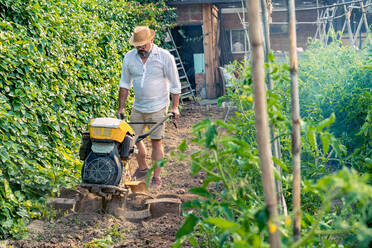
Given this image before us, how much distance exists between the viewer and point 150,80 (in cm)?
580

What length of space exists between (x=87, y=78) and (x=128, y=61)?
2.65 ft

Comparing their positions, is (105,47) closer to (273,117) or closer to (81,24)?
(81,24)

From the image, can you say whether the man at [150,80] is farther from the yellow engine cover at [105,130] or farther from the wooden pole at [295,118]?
the wooden pole at [295,118]

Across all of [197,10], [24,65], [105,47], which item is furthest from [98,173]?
[197,10]

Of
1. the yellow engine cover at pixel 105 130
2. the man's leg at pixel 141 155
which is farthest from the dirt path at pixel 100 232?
the man's leg at pixel 141 155

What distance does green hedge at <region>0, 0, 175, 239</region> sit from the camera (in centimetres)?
416

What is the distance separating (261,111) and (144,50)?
4.20 m

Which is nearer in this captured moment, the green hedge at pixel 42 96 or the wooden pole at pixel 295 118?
the wooden pole at pixel 295 118

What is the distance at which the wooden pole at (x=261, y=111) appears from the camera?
1.67 m

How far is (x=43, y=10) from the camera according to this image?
5.11 m

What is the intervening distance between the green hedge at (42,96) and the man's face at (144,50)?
0.86 metres

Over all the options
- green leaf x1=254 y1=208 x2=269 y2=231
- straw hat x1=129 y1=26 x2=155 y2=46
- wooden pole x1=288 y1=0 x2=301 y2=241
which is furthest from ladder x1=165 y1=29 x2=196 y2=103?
green leaf x1=254 y1=208 x2=269 y2=231

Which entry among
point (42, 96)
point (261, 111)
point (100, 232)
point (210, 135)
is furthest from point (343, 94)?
point (261, 111)

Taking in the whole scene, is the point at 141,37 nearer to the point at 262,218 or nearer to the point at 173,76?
the point at 173,76
